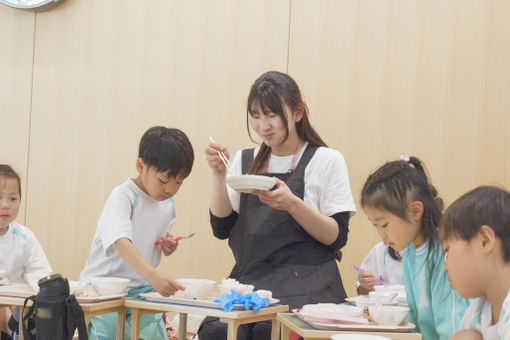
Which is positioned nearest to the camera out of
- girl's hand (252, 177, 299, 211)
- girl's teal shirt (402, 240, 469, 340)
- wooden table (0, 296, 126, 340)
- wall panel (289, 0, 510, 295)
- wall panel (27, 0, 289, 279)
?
girl's teal shirt (402, 240, 469, 340)

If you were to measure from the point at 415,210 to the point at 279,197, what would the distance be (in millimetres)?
563

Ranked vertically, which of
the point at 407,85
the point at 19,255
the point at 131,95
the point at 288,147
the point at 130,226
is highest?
the point at 407,85

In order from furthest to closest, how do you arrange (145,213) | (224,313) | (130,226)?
(145,213), (130,226), (224,313)

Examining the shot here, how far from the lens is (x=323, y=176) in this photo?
2.58 meters

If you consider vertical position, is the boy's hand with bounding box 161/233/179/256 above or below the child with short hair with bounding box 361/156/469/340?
below

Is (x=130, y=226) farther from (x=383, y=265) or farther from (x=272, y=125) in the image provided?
(x=383, y=265)

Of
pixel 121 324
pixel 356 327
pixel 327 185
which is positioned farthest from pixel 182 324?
pixel 356 327

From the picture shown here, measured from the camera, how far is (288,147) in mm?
2684

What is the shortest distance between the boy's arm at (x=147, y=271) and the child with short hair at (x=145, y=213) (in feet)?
0.35

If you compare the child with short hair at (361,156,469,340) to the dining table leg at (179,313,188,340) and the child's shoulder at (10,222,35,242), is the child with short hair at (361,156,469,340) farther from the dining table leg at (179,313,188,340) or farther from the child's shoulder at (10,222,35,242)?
the child's shoulder at (10,222,35,242)

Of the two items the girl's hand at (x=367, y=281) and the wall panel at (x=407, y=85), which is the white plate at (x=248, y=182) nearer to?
the girl's hand at (x=367, y=281)

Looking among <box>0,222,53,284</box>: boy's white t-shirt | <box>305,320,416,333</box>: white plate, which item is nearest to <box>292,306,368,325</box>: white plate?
<box>305,320,416,333</box>: white plate

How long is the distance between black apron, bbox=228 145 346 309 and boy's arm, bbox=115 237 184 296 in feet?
1.41

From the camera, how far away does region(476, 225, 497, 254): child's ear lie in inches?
58.2
